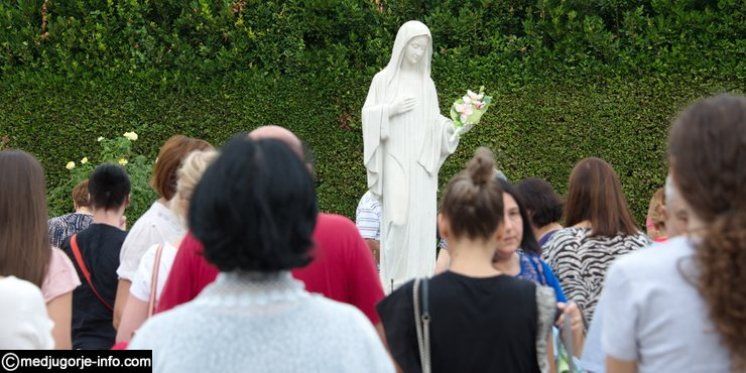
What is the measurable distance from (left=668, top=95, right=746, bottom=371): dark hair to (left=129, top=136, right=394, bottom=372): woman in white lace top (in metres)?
0.86

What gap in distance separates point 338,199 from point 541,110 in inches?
106

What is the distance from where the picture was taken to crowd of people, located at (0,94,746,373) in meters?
2.46

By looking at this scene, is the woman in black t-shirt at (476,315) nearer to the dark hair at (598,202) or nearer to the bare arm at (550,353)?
the bare arm at (550,353)

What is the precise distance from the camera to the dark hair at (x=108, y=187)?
19.5 ft

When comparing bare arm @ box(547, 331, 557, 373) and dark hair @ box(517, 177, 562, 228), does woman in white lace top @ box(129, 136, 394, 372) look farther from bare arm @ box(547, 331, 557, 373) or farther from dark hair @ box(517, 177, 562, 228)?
dark hair @ box(517, 177, 562, 228)

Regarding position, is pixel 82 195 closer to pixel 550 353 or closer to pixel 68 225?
pixel 68 225

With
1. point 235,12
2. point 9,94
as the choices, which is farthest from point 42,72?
point 235,12

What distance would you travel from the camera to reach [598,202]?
5.41 metres

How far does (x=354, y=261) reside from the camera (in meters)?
3.67

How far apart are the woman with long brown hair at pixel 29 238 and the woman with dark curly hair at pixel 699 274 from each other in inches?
84.7

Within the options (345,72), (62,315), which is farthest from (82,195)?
(345,72)

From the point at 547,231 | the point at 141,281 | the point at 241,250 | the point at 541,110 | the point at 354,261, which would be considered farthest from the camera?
the point at 541,110

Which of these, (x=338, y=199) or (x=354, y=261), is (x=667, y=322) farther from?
(x=338, y=199)

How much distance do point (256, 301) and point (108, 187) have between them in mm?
3700
